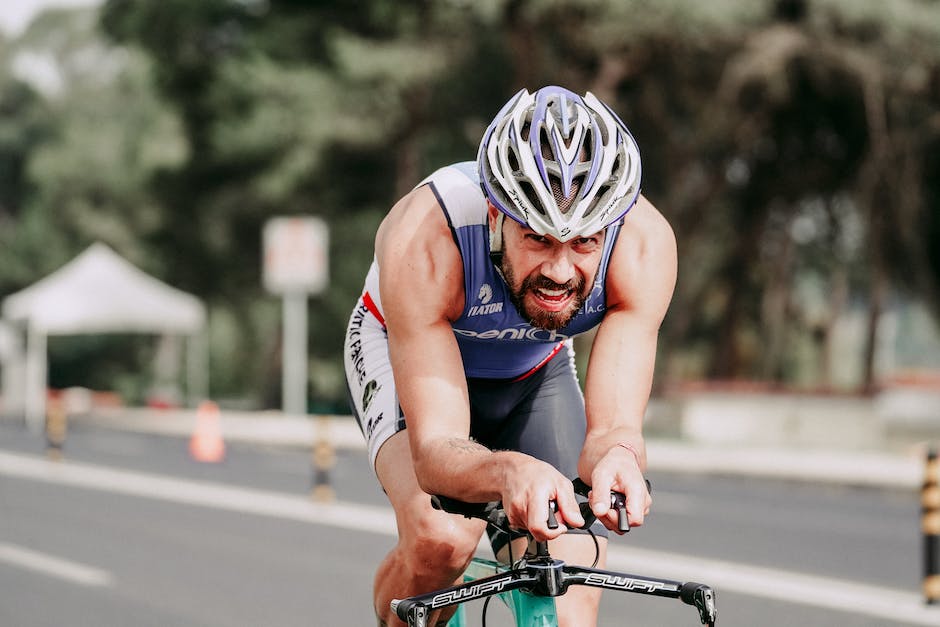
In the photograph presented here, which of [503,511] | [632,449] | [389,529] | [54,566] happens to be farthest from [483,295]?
[389,529]

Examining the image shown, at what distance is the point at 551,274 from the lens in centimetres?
327

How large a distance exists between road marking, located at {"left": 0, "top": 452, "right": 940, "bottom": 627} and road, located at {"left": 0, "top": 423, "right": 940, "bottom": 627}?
2cm

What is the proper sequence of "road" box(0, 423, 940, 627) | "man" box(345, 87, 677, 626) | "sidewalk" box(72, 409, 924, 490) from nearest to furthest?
1. "man" box(345, 87, 677, 626)
2. "road" box(0, 423, 940, 627)
3. "sidewalk" box(72, 409, 924, 490)

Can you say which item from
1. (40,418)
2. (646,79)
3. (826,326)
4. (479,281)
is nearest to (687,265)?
(646,79)

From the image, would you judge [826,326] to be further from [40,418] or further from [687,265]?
[40,418]

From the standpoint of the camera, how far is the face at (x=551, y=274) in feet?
10.7

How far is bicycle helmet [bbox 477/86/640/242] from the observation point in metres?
3.18

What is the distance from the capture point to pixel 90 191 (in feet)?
185

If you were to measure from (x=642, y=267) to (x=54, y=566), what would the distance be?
7466 mm

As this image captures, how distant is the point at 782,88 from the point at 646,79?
11.1 feet

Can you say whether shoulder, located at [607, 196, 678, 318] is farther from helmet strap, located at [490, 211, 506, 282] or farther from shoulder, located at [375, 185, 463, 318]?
shoulder, located at [375, 185, 463, 318]

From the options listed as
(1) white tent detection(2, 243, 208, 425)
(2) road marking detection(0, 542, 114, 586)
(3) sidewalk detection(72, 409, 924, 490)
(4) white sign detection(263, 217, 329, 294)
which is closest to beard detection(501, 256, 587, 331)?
(2) road marking detection(0, 542, 114, 586)

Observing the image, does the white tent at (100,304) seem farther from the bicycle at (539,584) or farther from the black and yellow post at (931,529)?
the bicycle at (539,584)

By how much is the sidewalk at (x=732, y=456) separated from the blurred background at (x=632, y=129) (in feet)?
15.7
